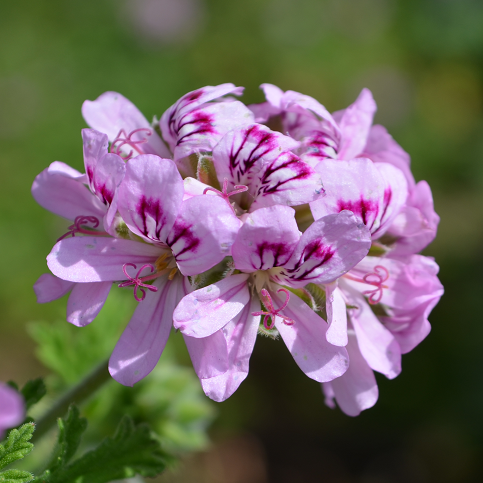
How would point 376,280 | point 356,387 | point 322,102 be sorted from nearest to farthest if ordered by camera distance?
1. point 356,387
2. point 376,280
3. point 322,102

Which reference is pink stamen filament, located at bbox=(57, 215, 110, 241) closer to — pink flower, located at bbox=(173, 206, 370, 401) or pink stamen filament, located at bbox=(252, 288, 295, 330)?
pink flower, located at bbox=(173, 206, 370, 401)

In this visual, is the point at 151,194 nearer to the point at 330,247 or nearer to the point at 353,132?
the point at 330,247

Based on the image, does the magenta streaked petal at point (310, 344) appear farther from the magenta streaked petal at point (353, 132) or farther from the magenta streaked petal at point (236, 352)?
the magenta streaked petal at point (353, 132)

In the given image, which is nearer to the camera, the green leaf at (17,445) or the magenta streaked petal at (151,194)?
the magenta streaked petal at (151,194)

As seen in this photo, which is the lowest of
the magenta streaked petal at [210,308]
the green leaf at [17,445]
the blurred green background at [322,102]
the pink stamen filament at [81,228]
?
the blurred green background at [322,102]

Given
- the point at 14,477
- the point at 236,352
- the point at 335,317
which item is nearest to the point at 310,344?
the point at 335,317

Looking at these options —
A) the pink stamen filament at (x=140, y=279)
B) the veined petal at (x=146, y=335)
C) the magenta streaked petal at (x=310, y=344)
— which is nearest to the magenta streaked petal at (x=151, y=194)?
the pink stamen filament at (x=140, y=279)

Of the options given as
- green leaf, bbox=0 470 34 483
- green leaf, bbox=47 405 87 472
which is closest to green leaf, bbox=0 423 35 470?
green leaf, bbox=0 470 34 483
